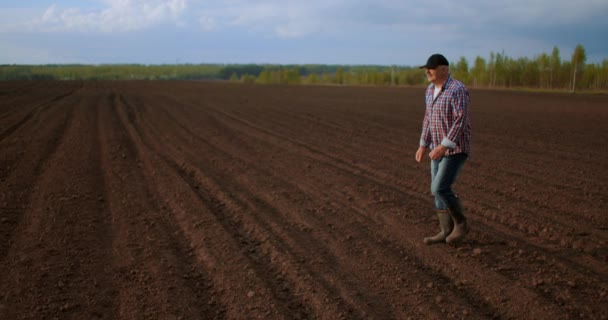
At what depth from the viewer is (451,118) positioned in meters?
4.97

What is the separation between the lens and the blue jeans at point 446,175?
5012 millimetres

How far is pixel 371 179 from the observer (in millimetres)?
8547

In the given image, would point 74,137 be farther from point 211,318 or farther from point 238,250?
point 211,318

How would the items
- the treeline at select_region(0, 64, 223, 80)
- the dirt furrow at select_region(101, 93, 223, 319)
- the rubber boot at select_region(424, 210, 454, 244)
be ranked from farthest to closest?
1. the treeline at select_region(0, 64, 223, 80)
2. the rubber boot at select_region(424, 210, 454, 244)
3. the dirt furrow at select_region(101, 93, 223, 319)

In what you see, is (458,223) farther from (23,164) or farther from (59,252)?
(23,164)

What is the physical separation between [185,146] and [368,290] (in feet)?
26.8

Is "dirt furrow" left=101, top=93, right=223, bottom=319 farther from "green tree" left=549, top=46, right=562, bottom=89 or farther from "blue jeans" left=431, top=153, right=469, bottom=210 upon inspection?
"green tree" left=549, top=46, right=562, bottom=89

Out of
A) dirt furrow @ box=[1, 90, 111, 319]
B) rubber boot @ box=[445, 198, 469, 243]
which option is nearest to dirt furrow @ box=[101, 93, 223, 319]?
dirt furrow @ box=[1, 90, 111, 319]

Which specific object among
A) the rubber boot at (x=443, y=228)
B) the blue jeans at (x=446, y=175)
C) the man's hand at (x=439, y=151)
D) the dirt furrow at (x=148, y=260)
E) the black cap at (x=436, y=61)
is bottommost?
the dirt furrow at (x=148, y=260)

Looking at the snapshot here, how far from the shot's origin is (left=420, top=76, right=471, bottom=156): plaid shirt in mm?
4828

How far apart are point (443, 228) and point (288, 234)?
1674 millimetres

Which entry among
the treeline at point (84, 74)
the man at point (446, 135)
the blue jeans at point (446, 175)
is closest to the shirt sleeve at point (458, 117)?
the man at point (446, 135)

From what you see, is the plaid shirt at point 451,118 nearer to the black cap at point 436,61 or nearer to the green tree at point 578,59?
the black cap at point 436,61

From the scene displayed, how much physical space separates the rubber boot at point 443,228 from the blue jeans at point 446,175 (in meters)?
0.10
